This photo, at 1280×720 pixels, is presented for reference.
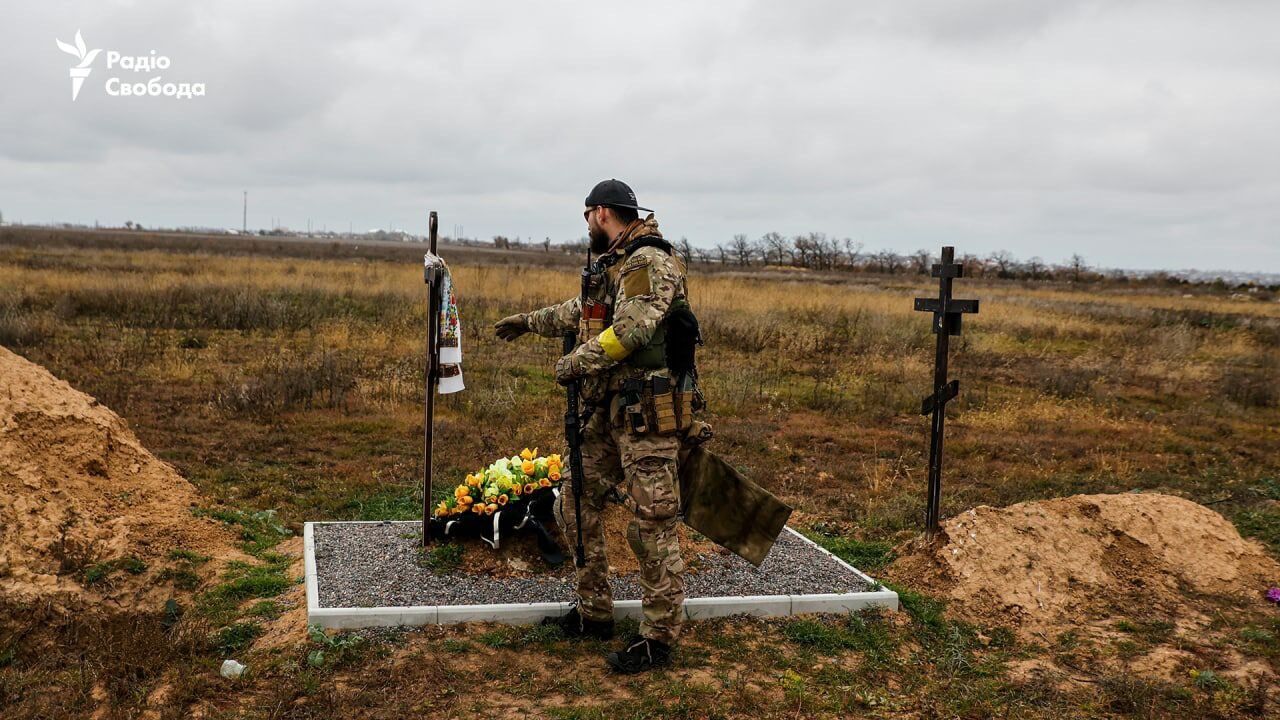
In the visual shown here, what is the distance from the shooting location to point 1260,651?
4.89 metres

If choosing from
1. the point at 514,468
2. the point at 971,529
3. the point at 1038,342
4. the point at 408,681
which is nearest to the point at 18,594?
the point at 408,681

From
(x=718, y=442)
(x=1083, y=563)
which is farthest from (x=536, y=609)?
(x=718, y=442)

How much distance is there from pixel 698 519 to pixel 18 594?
3.83m

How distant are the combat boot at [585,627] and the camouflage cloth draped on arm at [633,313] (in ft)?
4.80

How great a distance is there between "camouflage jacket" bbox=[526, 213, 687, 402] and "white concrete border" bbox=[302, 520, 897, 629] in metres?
1.35

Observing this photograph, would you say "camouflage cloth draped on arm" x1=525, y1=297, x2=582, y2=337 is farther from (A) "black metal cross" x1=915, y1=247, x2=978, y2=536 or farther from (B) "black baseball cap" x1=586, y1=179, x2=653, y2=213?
(A) "black metal cross" x1=915, y1=247, x2=978, y2=536

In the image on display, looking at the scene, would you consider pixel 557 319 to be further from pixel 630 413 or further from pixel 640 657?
pixel 640 657

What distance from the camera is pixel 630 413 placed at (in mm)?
4168

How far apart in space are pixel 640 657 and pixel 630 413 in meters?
1.26

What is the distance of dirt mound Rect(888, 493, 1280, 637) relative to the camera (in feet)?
17.9

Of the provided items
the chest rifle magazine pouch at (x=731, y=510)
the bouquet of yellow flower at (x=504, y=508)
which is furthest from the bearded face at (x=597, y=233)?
the bouquet of yellow flower at (x=504, y=508)

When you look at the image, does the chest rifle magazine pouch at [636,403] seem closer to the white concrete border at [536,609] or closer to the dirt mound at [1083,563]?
the white concrete border at [536,609]

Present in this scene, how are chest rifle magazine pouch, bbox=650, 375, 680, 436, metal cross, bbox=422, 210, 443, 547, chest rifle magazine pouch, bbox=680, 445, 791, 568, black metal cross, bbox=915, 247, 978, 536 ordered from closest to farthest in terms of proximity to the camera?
chest rifle magazine pouch, bbox=650, 375, 680, 436, chest rifle magazine pouch, bbox=680, 445, 791, 568, metal cross, bbox=422, 210, 443, 547, black metal cross, bbox=915, 247, 978, 536

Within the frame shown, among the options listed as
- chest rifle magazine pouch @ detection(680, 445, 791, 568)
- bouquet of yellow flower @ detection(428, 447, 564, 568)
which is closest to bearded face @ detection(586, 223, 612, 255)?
chest rifle magazine pouch @ detection(680, 445, 791, 568)
